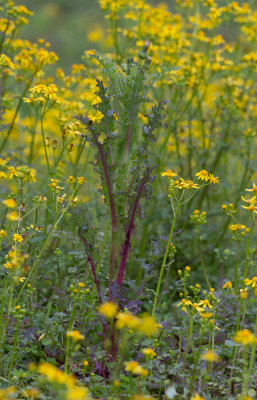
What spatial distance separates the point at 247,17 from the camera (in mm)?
3740

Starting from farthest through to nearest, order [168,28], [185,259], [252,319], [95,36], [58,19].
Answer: [58,19], [95,36], [168,28], [185,259], [252,319]

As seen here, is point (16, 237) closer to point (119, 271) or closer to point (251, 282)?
point (119, 271)

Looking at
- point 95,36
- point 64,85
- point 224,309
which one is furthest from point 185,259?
point 95,36

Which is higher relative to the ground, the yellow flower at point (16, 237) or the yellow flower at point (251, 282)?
the yellow flower at point (251, 282)

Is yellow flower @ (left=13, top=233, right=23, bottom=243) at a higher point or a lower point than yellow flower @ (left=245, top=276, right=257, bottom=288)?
lower

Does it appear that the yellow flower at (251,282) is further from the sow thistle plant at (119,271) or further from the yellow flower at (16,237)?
the yellow flower at (16,237)

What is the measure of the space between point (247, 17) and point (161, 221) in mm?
1750

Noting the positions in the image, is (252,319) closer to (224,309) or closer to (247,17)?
(224,309)

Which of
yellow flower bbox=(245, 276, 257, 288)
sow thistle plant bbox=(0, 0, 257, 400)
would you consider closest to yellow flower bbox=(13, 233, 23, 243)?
sow thistle plant bbox=(0, 0, 257, 400)

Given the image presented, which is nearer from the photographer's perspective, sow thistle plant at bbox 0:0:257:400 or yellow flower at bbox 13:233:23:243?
sow thistle plant at bbox 0:0:257:400

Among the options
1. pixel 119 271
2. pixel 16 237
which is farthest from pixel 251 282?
pixel 16 237

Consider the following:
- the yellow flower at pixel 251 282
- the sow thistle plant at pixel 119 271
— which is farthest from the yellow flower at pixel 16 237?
the yellow flower at pixel 251 282

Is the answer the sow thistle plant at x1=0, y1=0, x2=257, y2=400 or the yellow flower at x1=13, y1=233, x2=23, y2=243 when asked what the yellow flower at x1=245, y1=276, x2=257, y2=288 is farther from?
the yellow flower at x1=13, y1=233, x2=23, y2=243

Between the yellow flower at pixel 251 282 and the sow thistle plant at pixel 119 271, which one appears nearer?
the sow thistle plant at pixel 119 271
